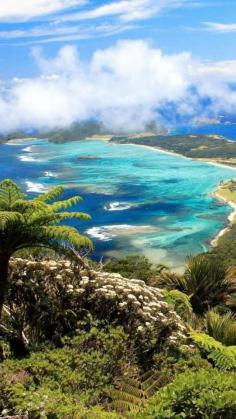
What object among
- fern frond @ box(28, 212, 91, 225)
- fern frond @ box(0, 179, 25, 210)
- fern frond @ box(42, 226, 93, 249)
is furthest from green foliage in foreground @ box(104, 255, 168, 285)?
fern frond @ box(0, 179, 25, 210)

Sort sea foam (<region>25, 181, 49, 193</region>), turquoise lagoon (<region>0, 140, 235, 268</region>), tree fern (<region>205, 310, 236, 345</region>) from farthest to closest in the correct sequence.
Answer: sea foam (<region>25, 181, 49, 193</region>)
turquoise lagoon (<region>0, 140, 235, 268</region>)
tree fern (<region>205, 310, 236, 345</region>)

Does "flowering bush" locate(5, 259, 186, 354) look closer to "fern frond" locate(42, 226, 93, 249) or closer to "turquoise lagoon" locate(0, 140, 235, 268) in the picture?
"fern frond" locate(42, 226, 93, 249)

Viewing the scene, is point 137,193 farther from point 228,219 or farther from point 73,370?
point 73,370

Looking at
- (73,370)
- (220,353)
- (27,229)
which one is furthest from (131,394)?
(27,229)

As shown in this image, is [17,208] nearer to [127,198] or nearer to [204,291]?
[204,291]

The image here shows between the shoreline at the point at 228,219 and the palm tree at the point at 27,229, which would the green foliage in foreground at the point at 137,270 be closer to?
the palm tree at the point at 27,229
